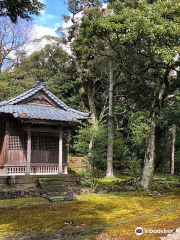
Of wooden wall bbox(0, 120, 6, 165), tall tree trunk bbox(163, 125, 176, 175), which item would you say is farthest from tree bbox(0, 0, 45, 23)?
tall tree trunk bbox(163, 125, 176, 175)

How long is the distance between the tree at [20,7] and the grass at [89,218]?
5359 mm

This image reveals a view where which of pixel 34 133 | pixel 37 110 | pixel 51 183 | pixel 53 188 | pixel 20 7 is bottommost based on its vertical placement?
pixel 53 188

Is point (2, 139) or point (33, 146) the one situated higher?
point (2, 139)

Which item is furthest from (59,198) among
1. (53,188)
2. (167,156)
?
(167,156)

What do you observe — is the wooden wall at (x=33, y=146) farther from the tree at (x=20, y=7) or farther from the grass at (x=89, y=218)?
the tree at (x=20, y=7)

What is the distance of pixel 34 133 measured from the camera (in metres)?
15.1

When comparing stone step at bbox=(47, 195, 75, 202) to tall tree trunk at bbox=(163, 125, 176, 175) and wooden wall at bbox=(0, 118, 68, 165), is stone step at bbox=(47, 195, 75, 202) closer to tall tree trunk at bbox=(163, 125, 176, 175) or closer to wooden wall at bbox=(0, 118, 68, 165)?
wooden wall at bbox=(0, 118, 68, 165)

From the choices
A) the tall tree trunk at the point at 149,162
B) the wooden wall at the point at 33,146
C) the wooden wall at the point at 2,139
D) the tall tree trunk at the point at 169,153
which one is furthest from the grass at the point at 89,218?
the tall tree trunk at the point at 169,153

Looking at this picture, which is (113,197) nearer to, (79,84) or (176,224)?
(176,224)

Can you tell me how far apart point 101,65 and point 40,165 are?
12729mm

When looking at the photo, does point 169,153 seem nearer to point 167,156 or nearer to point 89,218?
point 167,156

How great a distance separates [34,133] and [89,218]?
901cm

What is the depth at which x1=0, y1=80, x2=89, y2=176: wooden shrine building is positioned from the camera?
45.5 ft

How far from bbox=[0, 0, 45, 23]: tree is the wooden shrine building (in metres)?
6.98
